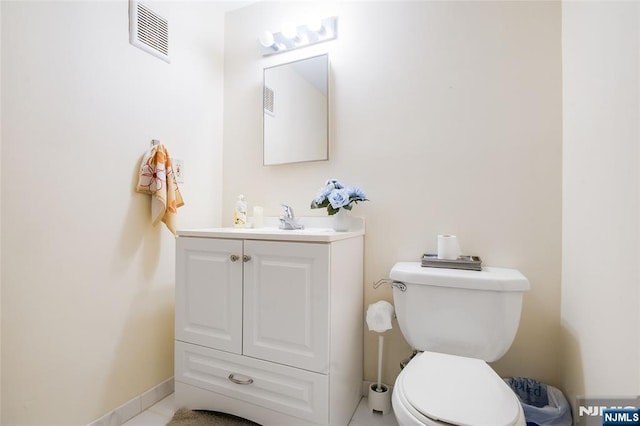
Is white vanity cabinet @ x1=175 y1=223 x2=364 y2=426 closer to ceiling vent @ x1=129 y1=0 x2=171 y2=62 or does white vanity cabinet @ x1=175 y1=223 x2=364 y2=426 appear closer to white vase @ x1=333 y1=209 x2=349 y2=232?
white vase @ x1=333 y1=209 x2=349 y2=232

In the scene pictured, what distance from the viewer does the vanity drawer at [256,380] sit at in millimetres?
1126

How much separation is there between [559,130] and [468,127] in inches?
13.8

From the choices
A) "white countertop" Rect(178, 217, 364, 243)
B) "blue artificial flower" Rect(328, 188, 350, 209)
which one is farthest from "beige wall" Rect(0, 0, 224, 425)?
"blue artificial flower" Rect(328, 188, 350, 209)

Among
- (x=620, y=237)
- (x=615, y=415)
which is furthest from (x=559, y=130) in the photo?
(x=615, y=415)

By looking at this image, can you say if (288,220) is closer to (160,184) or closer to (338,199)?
(338,199)

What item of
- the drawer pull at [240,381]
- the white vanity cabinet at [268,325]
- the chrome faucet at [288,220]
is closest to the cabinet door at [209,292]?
the white vanity cabinet at [268,325]

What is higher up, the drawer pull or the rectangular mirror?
the rectangular mirror

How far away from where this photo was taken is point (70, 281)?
1167 millimetres

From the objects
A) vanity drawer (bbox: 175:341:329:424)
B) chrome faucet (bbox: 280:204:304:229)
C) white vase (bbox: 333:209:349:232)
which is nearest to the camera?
vanity drawer (bbox: 175:341:329:424)

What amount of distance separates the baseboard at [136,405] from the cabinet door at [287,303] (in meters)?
0.65

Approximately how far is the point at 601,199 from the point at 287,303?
1.12m

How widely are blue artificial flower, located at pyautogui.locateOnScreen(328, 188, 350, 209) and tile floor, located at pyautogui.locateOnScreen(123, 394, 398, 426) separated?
0.99 m

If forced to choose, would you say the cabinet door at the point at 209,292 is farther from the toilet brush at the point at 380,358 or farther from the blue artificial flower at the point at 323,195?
the toilet brush at the point at 380,358

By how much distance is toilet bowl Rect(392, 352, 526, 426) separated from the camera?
2.51 feet
